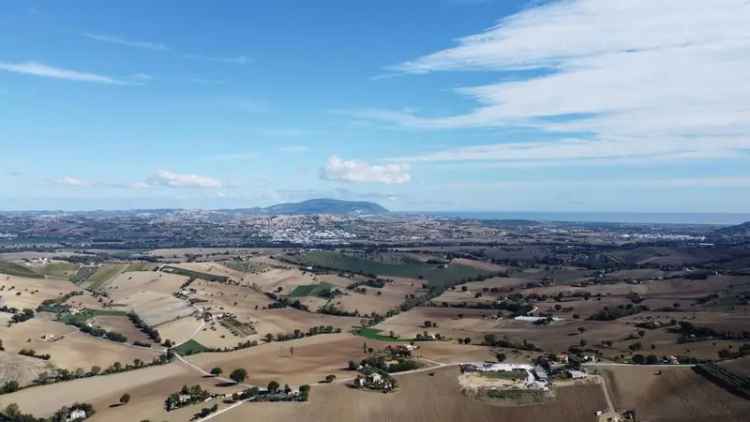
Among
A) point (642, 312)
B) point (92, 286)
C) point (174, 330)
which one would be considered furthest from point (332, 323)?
point (92, 286)

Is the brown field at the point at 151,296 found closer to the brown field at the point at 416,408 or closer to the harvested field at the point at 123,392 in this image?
the harvested field at the point at 123,392

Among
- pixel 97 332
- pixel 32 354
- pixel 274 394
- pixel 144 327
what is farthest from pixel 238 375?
pixel 144 327

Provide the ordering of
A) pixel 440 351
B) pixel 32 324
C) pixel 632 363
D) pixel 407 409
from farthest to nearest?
pixel 32 324 → pixel 440 351 → pixel 632 363 → pixel 407 409

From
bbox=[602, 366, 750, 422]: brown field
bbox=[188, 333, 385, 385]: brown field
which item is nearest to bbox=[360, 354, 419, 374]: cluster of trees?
bbox=[188, 333, 385, 385]: brown field

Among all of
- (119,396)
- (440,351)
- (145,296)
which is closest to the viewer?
(119,396)

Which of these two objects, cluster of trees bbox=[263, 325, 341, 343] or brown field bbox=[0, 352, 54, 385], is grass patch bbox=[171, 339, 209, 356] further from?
brown field bbox=[0, 352, 54, 385]

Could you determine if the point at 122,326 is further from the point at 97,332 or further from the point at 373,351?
the point at 373,351

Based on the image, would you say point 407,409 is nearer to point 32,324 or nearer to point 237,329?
point 237,329
